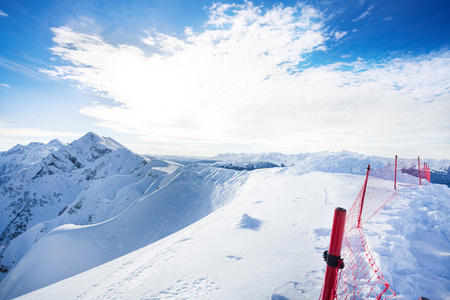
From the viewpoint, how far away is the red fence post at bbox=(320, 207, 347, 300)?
2.71 metres

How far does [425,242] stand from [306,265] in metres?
3.84

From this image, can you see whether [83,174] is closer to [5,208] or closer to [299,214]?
[5,208]

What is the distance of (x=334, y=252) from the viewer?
279cm

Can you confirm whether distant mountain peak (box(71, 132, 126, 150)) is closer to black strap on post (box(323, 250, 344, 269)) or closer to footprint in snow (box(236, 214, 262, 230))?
footprint in snow (box(236, 214, 262, 230))

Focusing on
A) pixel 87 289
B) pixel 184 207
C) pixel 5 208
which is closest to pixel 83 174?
pixel 5 208

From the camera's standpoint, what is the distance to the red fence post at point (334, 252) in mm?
2711

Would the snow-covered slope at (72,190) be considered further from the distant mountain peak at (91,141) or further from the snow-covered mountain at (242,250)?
the snow-covered mountain at (242,250)

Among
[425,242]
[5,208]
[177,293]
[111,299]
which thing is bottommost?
[5,208]

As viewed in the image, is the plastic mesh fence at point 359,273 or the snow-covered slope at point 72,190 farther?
the snow-covered slope at point 72,190

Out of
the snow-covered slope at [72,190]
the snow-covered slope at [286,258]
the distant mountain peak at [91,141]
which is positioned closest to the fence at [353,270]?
the snow-covered slope at [286,258]

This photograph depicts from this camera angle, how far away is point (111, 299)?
5.93 m

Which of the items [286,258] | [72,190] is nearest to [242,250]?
[286,258]

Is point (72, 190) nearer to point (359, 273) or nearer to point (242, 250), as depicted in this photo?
point (242, 250)

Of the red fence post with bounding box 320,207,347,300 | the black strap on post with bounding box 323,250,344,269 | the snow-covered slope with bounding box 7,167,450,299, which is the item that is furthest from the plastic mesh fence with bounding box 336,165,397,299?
the black strap on post with bounding box 323,250,344,269
